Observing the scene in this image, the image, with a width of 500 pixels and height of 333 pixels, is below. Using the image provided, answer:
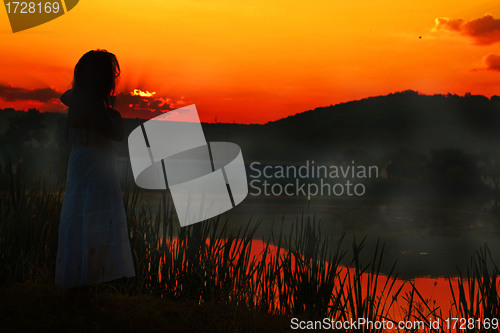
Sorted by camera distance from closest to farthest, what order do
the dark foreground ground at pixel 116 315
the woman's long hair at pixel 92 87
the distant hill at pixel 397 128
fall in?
the woman's long hair at pixel 92 87, the dark foreground ground at pixel 116 315, the distant hill at pixel 397 128

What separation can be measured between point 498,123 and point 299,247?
91.3m

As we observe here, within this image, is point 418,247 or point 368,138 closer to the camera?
point 418,247

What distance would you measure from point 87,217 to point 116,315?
0.86 metres

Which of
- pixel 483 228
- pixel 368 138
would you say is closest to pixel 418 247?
pixel 483 228

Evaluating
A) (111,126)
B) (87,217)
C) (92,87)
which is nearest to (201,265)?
(87,217)

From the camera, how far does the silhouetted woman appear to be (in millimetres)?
4359

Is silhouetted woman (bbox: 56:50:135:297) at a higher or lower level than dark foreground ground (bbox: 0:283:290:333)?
higher

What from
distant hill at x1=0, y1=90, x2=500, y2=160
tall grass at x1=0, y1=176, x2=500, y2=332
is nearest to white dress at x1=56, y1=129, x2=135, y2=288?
tall grass at x1=0, y1=176, x2=500, y2=332

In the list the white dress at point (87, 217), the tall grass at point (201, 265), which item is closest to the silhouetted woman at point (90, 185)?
the white dress at point (87, 217)

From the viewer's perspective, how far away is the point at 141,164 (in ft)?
19.2

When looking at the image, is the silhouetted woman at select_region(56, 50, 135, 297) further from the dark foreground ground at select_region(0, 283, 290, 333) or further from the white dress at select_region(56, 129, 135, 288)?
the dark foreground ground at select_region(0, 283, 290, 333)

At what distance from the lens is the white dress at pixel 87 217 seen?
173 inches

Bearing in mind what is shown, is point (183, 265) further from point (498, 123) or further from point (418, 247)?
point (498, 123)

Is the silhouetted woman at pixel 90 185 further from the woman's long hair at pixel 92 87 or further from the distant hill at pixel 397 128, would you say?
the distant hill at pixel 397 128
